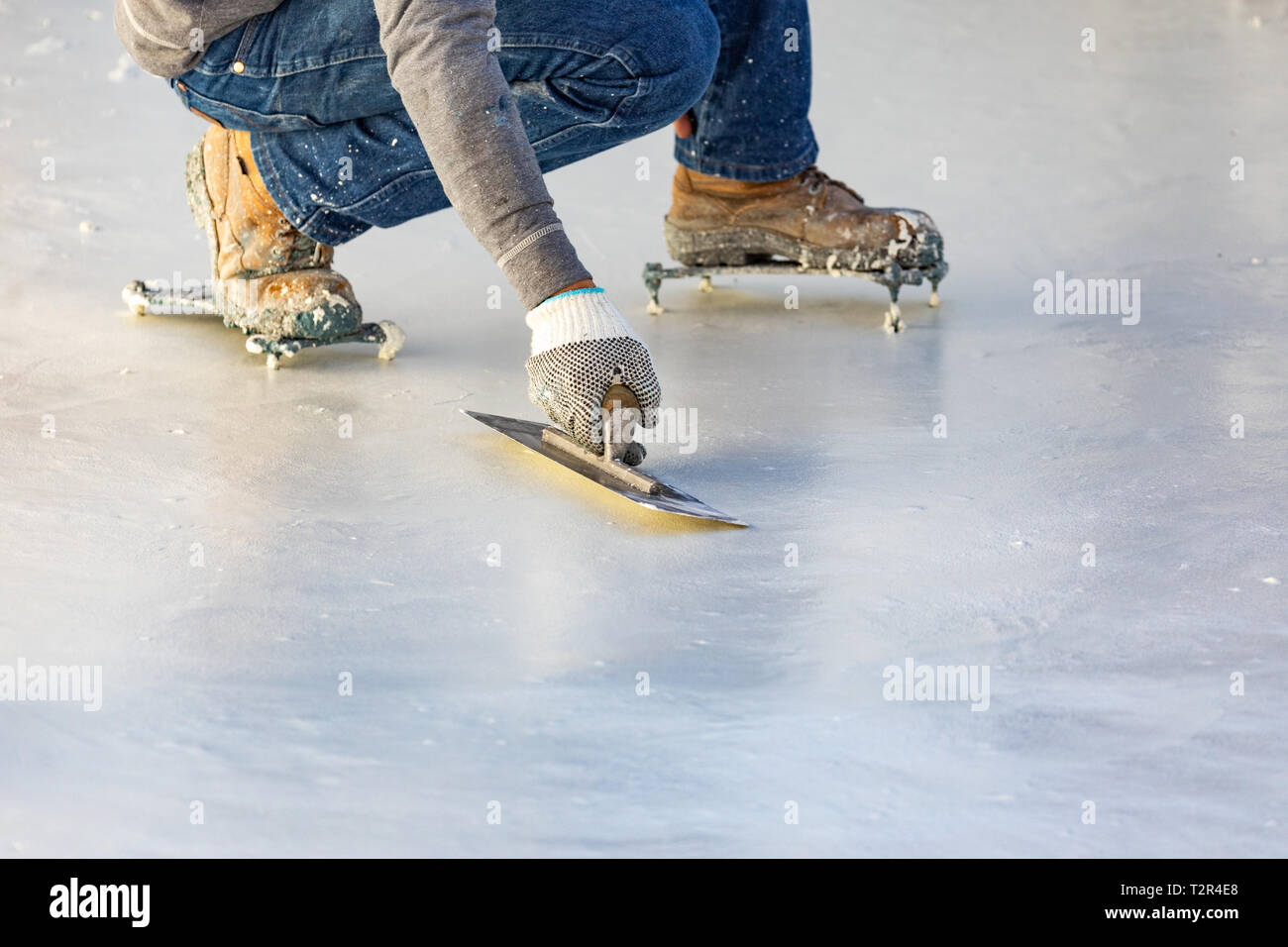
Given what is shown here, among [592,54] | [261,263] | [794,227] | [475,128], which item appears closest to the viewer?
[475,128]

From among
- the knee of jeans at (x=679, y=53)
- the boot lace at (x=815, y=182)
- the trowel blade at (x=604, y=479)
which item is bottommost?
the trowel blade at (x=604, y=479)

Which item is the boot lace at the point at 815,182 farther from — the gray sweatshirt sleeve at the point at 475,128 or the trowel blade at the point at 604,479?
the gray sweatshirt sleeve at the point at 475,128

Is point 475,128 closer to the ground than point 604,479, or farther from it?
farther from it

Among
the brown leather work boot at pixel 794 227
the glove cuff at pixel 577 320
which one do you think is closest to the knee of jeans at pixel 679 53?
the brown leather work boot at pixel 794 227

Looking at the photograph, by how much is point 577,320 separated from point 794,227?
3.03ft

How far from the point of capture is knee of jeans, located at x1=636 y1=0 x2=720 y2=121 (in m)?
2.00

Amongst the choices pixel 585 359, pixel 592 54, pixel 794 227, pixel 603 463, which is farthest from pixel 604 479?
pixel 794 227

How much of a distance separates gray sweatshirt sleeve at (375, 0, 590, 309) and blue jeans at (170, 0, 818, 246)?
45 centimetres

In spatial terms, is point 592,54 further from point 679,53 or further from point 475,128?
point 475,128

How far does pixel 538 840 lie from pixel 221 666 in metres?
0.37

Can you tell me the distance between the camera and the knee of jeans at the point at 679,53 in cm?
200

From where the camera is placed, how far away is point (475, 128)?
58.9 inches

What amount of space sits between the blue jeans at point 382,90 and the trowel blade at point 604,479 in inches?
17.6
